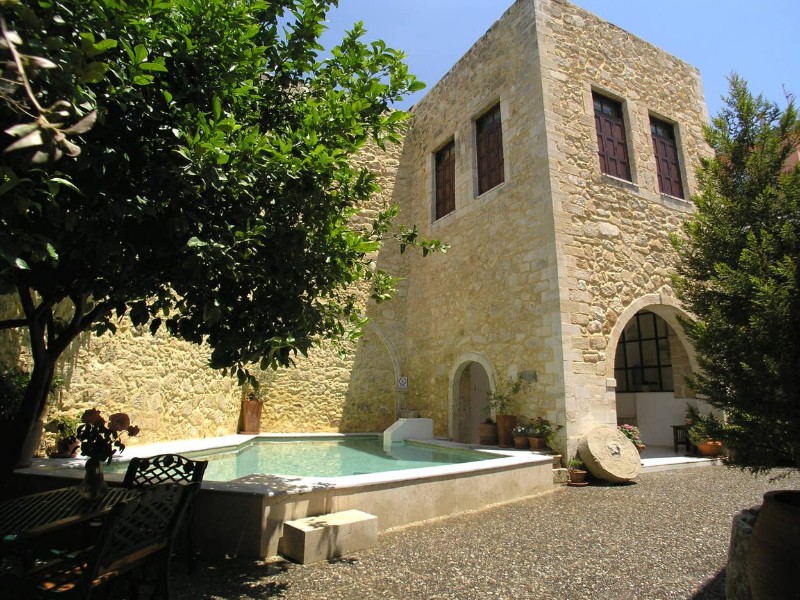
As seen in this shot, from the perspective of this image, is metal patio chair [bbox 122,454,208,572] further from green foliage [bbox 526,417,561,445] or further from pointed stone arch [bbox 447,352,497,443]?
pointed stone arch [bbox 447,352,497,443]

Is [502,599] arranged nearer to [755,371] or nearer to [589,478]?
[755,371]

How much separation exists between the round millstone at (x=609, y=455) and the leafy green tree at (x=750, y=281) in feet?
11.0

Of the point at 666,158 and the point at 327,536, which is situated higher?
the point at 666,158

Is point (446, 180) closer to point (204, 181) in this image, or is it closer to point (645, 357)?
point (645, 357)

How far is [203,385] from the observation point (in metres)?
7.81

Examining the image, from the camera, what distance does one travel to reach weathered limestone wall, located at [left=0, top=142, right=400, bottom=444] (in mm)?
5926

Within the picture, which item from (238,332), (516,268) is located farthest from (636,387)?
(238,332)

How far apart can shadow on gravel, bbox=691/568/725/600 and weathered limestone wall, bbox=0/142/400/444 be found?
2.79m

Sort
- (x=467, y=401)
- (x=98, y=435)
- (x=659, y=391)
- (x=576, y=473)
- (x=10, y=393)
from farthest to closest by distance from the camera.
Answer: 1. (x=659, y=391)
2. (x=467, y=401)
3. (x=576, y=473)
4. (x=10, y=393)
5. (x=98, y=435)

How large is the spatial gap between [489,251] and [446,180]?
8.57ft

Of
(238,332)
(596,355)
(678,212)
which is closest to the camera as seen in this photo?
(238,332)

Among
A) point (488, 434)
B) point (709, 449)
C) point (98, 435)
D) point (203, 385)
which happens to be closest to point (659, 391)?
point (709, 449)

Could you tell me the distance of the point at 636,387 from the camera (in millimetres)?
9922

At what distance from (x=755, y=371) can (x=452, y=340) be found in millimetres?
6622
